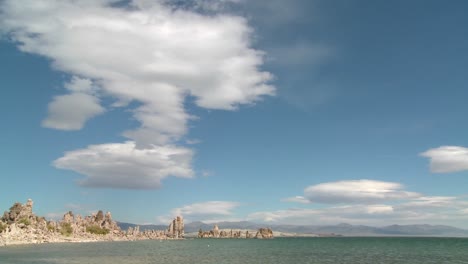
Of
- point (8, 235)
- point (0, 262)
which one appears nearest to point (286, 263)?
point (0, 262)

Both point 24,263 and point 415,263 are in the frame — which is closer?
point 24,263

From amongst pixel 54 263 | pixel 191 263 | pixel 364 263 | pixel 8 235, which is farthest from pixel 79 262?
pixel 8 235

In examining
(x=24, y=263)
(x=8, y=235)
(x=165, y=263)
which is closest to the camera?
(x=24, y=263)

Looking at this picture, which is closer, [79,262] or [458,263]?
[79,262]

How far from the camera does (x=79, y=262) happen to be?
8406 cm

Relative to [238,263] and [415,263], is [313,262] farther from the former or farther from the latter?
[415,263]

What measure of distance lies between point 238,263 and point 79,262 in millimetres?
32898

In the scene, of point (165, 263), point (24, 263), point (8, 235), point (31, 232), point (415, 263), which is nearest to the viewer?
point (24, 263)

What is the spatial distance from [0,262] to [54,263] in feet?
33.3

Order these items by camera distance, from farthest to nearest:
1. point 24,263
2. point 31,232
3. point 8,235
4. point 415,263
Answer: point 31,232 → point 8,235 → point 415,263 → point 24,263

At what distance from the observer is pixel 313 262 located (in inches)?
3524

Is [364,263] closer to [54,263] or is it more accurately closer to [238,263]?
[238,263]

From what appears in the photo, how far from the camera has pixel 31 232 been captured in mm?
199375

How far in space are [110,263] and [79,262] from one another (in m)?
7.69
